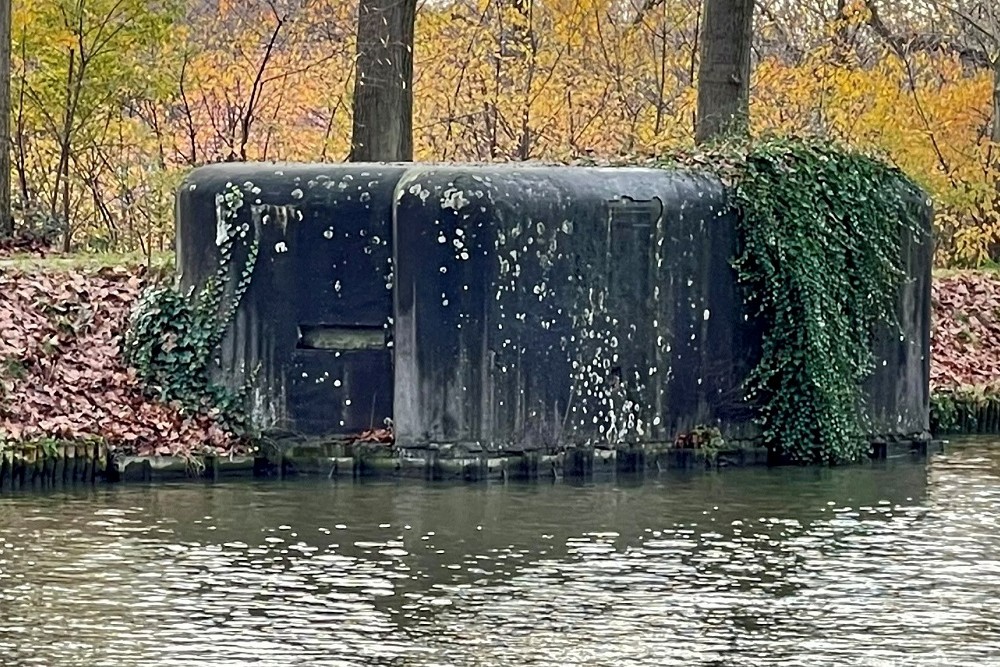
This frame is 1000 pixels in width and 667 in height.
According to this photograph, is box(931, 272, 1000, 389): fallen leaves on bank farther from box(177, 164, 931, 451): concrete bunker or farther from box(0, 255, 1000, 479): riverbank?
box(177, 164, 931, 451): concrete bunker

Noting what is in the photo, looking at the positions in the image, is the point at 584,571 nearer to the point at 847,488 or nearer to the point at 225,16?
the point at 847,488

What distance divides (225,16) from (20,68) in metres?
6.26

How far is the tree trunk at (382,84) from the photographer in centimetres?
2017

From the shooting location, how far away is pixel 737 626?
9.25 metres

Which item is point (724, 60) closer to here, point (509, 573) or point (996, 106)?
point (509, 573)

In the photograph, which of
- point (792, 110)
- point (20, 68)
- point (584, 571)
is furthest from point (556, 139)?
point (584, 571)

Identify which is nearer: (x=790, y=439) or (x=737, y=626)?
(x=737, y=626)

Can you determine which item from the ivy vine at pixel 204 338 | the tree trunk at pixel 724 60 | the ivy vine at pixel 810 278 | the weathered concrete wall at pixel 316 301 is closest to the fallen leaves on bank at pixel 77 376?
the ivy vine at pixel 204 338

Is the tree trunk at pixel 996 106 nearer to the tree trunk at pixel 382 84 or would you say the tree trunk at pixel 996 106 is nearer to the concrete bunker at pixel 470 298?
the tree trunk at pixel 382 84

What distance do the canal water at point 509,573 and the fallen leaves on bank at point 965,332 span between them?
13.9 feet

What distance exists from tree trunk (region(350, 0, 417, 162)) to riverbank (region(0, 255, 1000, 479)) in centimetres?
360

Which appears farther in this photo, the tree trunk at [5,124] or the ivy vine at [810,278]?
the tree trunk at [5,124]

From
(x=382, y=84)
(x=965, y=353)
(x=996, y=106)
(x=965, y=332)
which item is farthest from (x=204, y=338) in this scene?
(x=996, y=106)

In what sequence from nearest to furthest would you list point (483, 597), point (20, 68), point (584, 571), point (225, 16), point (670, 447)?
point (483, 597) < point (584, 571) < point (670, 447) < point (20, 68) < point (225, 16)
